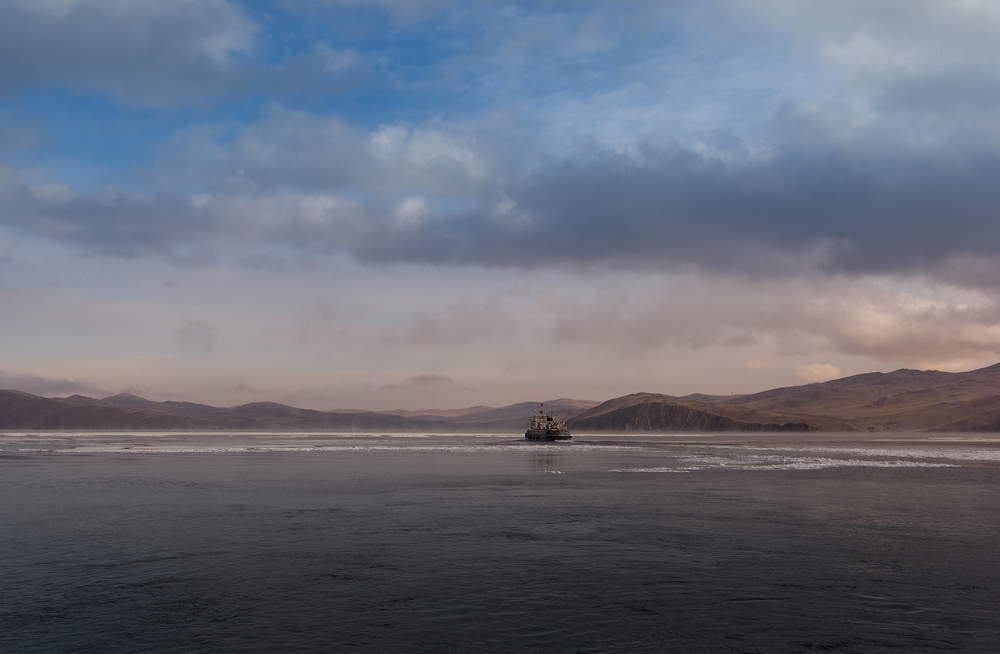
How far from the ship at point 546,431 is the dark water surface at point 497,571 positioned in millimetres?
116783

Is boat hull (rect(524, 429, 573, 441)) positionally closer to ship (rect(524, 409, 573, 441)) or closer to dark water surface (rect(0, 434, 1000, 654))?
ship (rect(524, 409, 573, 441))

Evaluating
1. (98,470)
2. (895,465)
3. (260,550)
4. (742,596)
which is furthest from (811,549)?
(98,470)

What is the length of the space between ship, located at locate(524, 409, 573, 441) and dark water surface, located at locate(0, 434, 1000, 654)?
383ft

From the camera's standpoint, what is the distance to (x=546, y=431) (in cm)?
16112

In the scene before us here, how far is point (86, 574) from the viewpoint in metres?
21.1

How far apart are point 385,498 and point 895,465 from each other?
55307 millimetres

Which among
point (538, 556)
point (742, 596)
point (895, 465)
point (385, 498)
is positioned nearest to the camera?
point (742, 596)

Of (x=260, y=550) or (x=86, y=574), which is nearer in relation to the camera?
(x=86, y=574)

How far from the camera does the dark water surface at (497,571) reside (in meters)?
15.8

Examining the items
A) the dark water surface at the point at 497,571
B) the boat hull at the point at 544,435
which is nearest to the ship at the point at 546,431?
the boat hull at the point at 544,435

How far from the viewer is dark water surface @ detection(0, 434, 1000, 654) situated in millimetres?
15789

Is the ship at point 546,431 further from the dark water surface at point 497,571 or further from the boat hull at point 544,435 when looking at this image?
the dark water surface at point 497,571

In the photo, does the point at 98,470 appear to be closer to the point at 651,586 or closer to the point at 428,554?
the point at 428,554

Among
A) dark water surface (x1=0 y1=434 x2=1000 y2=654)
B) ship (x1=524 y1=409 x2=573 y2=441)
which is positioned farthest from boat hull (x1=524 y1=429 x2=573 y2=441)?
dark water surface (x1=0 y1=434 x2=1000 y2=654)
